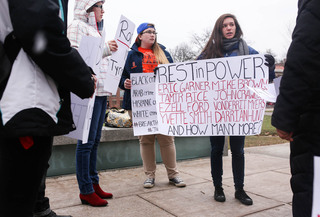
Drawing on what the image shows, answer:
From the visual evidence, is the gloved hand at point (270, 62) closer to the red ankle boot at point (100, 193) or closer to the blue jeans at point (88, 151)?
the blue jeans at point (88, 151)

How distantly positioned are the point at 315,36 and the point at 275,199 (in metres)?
2.35

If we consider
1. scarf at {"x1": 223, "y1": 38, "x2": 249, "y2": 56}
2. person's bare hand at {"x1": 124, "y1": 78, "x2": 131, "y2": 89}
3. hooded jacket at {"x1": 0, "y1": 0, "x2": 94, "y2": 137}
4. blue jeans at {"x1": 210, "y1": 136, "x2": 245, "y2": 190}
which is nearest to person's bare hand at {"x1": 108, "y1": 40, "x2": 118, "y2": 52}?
person's bare hand at {"x1": 124, "y1": 78, "x2": 131, "y2": 89}

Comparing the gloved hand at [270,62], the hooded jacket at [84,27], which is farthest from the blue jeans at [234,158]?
the hooded jacket at [84,27]

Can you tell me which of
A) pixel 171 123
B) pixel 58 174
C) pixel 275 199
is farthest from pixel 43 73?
pixel 58 174

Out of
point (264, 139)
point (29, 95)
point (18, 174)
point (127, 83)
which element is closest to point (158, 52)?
point (127, 83)

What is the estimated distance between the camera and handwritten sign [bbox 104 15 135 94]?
3.21 m

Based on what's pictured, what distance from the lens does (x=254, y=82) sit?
324 cm

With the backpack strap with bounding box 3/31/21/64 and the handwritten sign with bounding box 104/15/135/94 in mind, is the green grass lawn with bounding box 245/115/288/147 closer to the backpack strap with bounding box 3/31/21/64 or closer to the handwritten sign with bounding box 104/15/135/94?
the handwritten sign with bounding box 104/15/135/94

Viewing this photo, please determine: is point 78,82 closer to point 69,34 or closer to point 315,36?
point 315,36

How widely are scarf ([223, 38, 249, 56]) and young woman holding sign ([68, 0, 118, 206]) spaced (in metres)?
1.22

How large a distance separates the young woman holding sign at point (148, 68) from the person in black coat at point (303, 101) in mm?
2380

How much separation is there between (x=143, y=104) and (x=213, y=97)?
3.28 ft

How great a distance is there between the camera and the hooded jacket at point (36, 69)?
1.33 metres

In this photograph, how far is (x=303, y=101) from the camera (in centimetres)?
154
